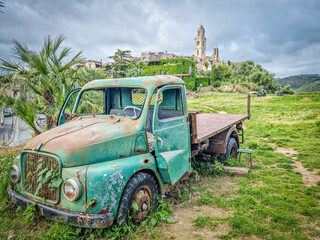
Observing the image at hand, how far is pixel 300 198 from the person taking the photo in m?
4.57

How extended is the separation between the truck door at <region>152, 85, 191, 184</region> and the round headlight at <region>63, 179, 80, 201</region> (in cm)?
123

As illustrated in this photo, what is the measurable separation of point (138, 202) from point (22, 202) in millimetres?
1479

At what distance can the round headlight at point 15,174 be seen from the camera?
3102 mm

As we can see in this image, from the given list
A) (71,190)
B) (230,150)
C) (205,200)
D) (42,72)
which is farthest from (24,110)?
(230,150)

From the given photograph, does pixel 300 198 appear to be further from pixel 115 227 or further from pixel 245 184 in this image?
pixel 115 227

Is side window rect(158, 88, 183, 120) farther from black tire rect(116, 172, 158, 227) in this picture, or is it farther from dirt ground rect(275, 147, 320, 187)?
dirt ground rect(275, 147, 320, 187)

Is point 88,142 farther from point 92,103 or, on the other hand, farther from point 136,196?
point 92,103

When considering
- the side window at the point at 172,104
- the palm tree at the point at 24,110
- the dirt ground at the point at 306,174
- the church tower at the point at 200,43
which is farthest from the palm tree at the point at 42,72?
the church tower at the point at 200,43

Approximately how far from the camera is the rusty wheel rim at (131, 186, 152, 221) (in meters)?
3.09

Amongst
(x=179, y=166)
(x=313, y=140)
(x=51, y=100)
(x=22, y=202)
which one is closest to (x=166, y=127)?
(x=179, y=166)

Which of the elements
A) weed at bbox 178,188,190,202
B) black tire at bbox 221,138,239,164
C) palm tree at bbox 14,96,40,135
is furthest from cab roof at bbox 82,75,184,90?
palm tree at bbox 14,96,40,135

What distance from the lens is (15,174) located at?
10.2ft

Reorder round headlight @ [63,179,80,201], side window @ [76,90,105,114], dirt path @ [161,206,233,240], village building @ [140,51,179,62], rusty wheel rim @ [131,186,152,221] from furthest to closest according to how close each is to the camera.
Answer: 1. village building @ [140,51,179,62]
2. side window @ [76,90,105,114]
3. dirt path @ [161,206,233,240]
4. rusty wheel rim @ [131,186,152,221]
5. round headlight @ [63,179,80,201]

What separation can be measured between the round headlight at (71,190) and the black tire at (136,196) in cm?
58
